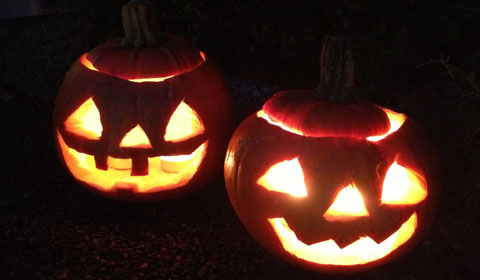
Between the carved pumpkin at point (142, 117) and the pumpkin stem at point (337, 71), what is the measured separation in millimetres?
879

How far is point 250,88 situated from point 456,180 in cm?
220

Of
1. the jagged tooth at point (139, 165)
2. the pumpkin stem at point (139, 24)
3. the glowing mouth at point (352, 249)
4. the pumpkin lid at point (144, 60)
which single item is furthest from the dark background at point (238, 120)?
the pumpkin stem at point (139, 24)

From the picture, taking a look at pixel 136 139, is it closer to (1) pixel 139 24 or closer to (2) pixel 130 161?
(2) pixel 130 161

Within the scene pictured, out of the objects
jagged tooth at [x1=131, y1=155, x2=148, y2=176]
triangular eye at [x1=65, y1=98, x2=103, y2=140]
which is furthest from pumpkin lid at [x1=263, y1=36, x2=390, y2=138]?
triangular eye at [x1=65, y1=98, x2=103, y2=140]

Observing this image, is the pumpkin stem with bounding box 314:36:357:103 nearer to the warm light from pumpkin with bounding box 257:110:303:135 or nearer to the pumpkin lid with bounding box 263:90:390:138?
the pumpkin lid with bounding box 263:90:390:138

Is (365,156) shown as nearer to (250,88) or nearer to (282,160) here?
(282,160)

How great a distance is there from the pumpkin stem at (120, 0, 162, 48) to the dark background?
1120 mm

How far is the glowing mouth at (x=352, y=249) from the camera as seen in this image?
2533 mm

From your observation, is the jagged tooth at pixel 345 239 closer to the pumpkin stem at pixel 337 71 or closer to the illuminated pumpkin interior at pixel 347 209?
the illuminated pumpkin interior at pixel 347 209

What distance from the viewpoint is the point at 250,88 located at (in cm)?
459

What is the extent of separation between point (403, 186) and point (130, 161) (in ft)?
A: 5.67

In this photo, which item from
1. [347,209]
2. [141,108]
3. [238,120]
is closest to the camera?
[347,209]

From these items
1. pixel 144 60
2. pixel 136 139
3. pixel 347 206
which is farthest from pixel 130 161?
pixel 347 206

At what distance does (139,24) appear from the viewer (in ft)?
10.4
